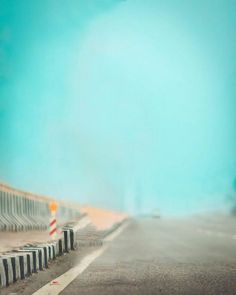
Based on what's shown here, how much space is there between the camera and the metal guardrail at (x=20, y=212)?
20609 millimetres

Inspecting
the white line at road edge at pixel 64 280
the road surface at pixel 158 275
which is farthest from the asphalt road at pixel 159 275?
the white line at road edge at pixel 64 280

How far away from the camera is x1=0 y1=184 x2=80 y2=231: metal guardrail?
20609 mm

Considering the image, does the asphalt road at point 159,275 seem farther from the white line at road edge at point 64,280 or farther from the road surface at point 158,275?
the white line at road edge at point 64,280

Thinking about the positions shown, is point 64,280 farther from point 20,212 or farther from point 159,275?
point 20,212

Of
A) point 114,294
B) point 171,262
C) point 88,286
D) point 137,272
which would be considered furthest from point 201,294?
point 171,262

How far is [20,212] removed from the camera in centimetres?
2284

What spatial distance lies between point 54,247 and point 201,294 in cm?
611

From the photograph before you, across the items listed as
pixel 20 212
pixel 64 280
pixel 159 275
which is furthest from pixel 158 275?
pixel 20 212

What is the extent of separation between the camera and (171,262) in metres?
12.0

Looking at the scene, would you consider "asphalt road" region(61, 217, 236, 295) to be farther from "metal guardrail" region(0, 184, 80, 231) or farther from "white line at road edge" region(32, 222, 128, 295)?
"metal guardrail" region(0, 184, 80, 231)

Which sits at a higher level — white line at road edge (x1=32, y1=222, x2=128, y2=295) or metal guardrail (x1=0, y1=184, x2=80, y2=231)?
metal guardrail (x1=0, y1=184, x2=80, y2=231)

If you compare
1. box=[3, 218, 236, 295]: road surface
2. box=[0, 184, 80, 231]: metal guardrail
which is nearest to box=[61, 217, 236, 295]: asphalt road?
box=[3, 218, 236, 295]: road surface

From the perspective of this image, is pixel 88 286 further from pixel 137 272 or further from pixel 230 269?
pixel 230 269

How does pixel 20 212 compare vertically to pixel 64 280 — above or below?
above
